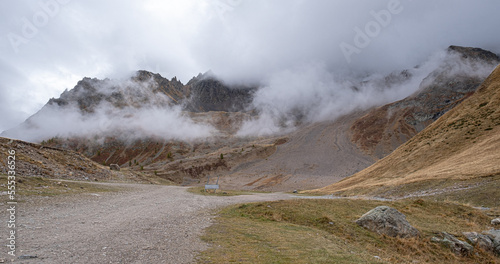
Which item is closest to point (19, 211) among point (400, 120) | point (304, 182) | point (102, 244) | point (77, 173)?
point (102, 244)

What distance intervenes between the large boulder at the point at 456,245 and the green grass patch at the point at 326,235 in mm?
360

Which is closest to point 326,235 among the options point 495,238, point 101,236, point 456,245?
point 456,245

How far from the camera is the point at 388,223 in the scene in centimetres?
1580

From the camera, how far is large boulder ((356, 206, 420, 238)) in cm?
1533

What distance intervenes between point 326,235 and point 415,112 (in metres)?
185

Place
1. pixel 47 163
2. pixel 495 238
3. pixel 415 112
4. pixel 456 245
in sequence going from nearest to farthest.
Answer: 1. pixel 456 245
2. pixel 495 238
3. pixel 47 163
4. pixel 415 112

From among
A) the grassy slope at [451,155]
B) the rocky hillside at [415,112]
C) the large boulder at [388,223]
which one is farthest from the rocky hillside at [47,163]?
the rocky hillside at [415,112]

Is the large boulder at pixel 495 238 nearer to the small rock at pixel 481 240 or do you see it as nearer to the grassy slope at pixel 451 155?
the small rock at pixel 481 240

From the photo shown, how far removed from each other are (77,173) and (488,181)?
57.2 m

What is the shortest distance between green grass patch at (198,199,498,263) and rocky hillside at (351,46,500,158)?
125 meters

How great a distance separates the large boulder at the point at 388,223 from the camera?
15328 mm

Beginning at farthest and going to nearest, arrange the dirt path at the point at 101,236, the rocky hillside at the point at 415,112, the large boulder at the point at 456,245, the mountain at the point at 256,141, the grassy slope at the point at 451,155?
the rocky hillside at the point at 415,112 < the mountain at the point at 256,141 < the grassy slope at the point at 451,155 < the large boulder at the point at 456,245 < the dirt path at the point at 101,236

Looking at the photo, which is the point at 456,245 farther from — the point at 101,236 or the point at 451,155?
the point at 451,155

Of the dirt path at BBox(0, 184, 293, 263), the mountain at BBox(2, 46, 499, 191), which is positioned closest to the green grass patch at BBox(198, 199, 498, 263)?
Answer: the dirt path at BBox(0, 184, 293, 263)
